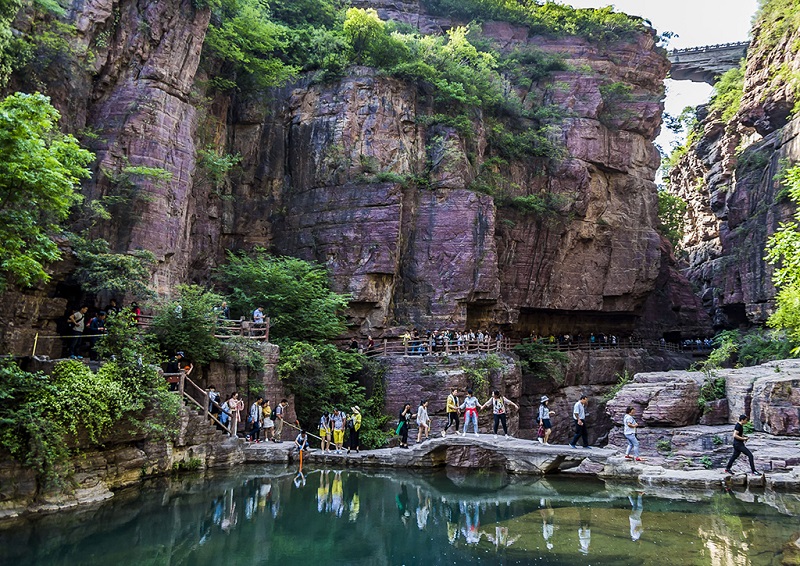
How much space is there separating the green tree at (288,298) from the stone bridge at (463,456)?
632cm

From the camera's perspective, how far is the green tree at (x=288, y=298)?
75.3 ft

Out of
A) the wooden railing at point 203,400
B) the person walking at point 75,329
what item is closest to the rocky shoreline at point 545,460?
the wooden railing at point 203,400

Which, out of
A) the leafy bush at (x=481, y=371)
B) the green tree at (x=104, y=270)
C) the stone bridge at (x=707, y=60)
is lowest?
the leafy bush at (x=481, y=371)

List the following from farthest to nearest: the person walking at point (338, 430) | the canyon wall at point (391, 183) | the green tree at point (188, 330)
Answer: the canyon wall at point (391, 183) → the person walking at point (338, 430) → the green tree at point (188, 330)

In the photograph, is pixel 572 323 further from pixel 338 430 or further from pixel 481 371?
pixel 338 430

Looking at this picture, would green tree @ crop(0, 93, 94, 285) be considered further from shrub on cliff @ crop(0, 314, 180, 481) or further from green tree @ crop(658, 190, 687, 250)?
green tree @ crop(658, 190, 687, 250)

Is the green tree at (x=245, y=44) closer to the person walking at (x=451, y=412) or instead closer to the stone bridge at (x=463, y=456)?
the stone bridge at (x=463, y=456)

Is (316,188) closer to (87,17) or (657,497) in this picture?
(87,17)

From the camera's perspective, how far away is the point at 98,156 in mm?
20312

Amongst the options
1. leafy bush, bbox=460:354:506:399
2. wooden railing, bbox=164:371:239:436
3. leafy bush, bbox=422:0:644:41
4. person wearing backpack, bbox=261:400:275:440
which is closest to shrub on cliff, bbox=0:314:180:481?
wooden railing, bbox=164:371:239:436

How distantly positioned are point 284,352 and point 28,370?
8.74 metres

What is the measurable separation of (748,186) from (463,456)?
26.7 meters

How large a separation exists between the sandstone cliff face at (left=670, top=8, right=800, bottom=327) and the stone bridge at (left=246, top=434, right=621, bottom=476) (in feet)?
66.1

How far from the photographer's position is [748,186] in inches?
1331
